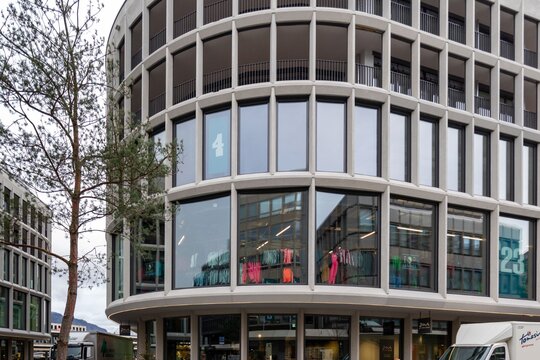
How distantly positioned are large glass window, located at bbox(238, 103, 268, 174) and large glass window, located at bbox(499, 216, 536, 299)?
39.8ft

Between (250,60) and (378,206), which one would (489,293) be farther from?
(250,60)

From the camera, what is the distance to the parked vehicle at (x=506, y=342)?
2178 centimetres

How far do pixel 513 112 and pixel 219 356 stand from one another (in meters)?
18.3

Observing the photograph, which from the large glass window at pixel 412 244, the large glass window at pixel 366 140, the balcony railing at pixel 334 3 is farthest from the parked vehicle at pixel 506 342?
the balcony railing at pixel 334 3

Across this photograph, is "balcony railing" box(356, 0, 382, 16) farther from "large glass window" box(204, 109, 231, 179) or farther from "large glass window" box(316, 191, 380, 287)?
"large glass window" box(316, 191, 380, 287)

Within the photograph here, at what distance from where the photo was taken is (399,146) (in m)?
29.8

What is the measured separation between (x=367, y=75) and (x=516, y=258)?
38.0 feet

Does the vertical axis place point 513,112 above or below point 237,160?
above

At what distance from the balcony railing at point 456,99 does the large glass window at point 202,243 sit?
459 inches

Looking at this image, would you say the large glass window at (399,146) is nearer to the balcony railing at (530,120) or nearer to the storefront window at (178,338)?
the balcony railing at (530,120)

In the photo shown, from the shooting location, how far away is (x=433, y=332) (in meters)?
32.4

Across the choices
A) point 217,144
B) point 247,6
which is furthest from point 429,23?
point 217,144

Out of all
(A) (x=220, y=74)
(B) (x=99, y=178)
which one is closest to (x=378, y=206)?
(A) (x=220, y=74)

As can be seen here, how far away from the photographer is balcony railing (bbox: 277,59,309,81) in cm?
2952
